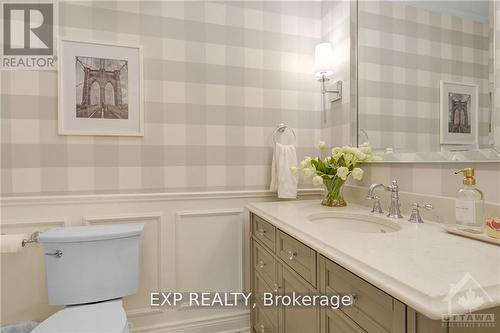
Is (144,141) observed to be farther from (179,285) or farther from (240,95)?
(179,285)

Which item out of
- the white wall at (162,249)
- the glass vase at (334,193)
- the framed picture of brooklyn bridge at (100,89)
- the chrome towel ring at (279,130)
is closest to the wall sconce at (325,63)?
the chrome towel ring at (279,130)

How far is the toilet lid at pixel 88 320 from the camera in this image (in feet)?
3.44

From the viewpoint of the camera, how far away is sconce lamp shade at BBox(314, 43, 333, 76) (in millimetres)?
1729

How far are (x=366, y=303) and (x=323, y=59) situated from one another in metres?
1.48

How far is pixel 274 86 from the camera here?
5.98ft

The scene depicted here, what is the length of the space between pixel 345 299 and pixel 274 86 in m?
1.40

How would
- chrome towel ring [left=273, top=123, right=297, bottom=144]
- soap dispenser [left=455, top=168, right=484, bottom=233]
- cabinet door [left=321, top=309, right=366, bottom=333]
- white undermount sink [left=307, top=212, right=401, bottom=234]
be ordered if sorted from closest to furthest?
cabinet door [left=321, top=309, right=366, bottom=333]
soap dispenser [left=455, top=168, right=484, bottom=233]
white undermount sink [left=307, top=212, right=401, bottom=234]
chrome towel ring [left=273, top=123, right=297, bottom=144]

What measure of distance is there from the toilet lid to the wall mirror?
144 cm

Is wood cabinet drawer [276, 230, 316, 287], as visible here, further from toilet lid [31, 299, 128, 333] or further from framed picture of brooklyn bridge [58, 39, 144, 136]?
framed picture of brooklyn bridge [58, 39, 144, 136]

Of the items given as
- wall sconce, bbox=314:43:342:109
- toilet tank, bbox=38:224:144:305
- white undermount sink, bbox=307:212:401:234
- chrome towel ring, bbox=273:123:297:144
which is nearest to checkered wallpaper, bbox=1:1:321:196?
chrome towel ring, bbox=273:123:297:144

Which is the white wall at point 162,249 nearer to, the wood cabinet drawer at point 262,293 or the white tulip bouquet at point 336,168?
the wood cabinet drawer at point 262,293

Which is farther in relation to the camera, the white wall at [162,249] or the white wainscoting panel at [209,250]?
the white wainscoting panel at [209,250]

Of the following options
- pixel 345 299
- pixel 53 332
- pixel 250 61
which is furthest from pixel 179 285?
pixel 250 61

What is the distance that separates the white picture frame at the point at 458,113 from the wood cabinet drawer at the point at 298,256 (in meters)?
0.71
